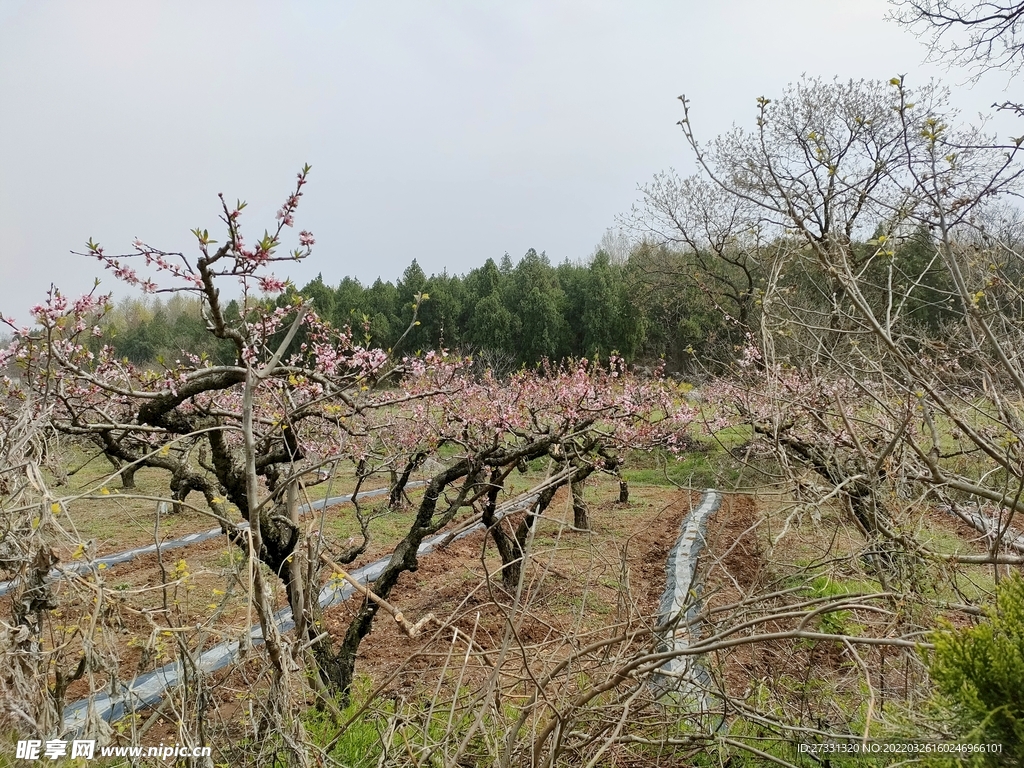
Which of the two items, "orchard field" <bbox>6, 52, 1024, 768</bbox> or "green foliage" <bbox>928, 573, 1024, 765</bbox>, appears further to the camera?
"orchard field" <bbox>6, 52, 1024, 768</bbox>

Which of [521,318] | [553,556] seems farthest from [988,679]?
[521,318]

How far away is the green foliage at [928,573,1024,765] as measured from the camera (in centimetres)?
119

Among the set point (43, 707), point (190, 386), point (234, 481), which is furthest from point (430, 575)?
point (43, 707)

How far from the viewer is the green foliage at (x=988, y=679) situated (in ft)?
3.91

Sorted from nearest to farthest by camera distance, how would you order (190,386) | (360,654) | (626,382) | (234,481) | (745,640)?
(745,640) < (190,386) < (234,481) < (360,654) < (626,382)

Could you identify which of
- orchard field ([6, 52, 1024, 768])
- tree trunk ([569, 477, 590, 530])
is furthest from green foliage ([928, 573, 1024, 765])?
tree trunk ([569, 477, 590, 530])

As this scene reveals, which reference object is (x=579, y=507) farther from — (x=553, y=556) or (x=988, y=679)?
(x=988, y=679)

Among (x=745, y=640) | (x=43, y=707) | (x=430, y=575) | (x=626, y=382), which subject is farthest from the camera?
(x=626, y=382)

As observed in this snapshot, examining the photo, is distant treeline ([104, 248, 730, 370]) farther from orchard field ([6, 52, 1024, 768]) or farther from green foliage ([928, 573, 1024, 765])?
green foliage ([928, 573, 1024, 765])

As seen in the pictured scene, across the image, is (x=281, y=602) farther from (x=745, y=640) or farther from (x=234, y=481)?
(x=745, y=640)

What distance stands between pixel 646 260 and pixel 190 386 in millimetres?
21008

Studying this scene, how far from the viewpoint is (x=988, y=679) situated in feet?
→ 4.02

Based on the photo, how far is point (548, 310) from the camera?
29.9 meters

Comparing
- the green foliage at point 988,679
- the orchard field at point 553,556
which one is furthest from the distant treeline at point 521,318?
the green foliage at point 988,679
